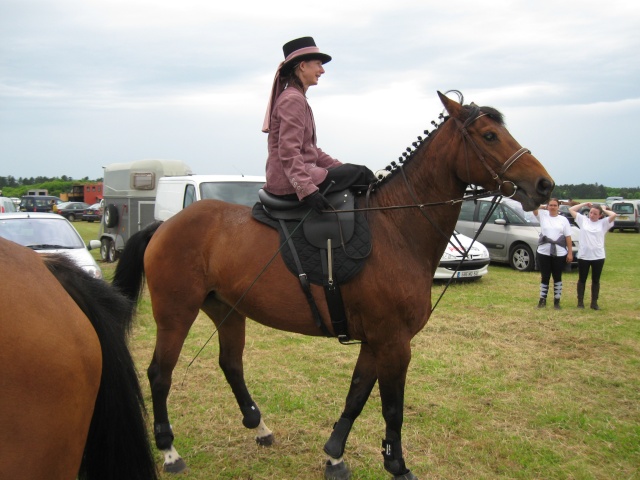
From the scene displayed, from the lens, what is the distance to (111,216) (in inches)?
603

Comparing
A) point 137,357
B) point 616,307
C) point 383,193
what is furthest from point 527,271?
point 383,193

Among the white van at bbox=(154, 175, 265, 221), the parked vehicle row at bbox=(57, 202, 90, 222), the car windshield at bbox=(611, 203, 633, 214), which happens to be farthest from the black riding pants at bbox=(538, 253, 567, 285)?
the parked vehicle row at bbox=(57, 202, 90, 222)

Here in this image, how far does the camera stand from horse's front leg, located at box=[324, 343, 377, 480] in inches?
146

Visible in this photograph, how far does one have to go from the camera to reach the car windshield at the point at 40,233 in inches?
327

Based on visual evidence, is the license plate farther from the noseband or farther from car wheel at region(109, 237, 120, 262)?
car wheel at region(109, 237, 120, 262)

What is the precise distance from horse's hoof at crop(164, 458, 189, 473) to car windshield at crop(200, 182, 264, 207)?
6.72 m

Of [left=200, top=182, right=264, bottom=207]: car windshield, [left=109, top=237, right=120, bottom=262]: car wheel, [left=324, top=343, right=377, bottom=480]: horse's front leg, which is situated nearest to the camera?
[left=324, top=343, right=377, bottom=480]: horse's front leg

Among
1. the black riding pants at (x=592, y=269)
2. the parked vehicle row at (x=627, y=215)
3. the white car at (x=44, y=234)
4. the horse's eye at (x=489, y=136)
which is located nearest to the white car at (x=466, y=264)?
the black riding pants at (x=592, y=269)

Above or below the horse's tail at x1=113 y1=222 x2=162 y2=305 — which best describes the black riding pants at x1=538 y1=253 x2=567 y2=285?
below

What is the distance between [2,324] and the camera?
1.37m

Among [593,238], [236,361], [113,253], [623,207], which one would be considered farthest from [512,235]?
[623,207]

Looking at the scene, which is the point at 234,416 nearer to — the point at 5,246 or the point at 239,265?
the point at 239,265

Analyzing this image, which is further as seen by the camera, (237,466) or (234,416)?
(234,416)

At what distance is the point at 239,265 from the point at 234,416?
1694mm
